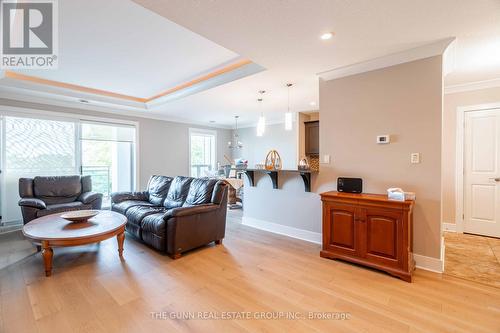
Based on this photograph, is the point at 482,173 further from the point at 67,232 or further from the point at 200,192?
the point at 67,232

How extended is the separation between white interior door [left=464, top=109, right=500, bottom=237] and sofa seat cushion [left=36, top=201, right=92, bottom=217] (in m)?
6.45

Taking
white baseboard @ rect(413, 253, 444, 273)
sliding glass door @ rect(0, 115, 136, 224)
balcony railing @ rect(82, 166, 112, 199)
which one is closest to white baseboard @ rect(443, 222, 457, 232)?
white baseboard @ rect(413, 253, 444, 273)

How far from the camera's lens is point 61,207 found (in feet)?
12.2

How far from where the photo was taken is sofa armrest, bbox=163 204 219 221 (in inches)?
113

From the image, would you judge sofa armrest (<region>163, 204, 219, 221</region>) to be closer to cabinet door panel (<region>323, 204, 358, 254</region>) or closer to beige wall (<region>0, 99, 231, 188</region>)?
cabinet door panel (<region>323, 204, 358, 254</region>)

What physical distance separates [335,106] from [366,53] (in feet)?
2.51

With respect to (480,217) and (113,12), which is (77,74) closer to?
(113,12)

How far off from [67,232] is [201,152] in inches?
197

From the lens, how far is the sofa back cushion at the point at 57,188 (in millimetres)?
4020

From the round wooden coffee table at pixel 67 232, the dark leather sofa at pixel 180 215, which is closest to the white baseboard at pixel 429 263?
the dark leather sofa at pixel 180 215

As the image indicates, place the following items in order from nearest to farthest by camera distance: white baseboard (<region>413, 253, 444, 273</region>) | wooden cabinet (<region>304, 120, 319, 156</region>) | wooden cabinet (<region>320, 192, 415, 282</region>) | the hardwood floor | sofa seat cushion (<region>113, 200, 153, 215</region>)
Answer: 1. the hardwood floor
2. wooden cabinet (<region>320, 192, 415, 282</region>)
3. white baseboard (<region>413, 253, 444, 273</region>)
4. sofa seat cushion (<region>113, 200, 153, 215</region>)
5. wooden cabinet (<region>304, 120, 319, 156</region>)

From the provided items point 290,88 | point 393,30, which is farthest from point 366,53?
point 290,88

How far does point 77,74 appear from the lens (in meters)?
3.69

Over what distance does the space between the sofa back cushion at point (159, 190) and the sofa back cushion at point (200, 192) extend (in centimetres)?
77
